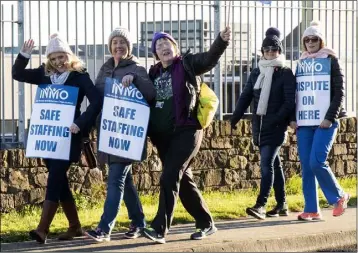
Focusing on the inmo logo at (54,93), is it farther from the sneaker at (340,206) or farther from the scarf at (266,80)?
the sneaker at (340,206)

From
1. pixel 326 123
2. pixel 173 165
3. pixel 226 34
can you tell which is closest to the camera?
pixel 226 34

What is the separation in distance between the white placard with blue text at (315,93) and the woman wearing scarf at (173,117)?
165 cm

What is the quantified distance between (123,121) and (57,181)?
0.78m

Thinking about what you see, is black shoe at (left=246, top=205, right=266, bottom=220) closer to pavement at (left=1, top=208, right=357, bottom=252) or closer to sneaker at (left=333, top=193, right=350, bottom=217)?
pavement at (left=1, top=208, right=357, bottom=252)

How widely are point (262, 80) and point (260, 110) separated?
0.31 meters

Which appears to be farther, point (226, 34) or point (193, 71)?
point (193, 71)

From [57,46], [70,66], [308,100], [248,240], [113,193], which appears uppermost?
[57,46]

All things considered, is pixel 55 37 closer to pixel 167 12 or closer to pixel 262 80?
pixel 262 80

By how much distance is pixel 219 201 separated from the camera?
10.3 metres

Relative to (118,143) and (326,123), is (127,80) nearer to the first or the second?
(118,143)

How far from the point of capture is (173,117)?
7.78m

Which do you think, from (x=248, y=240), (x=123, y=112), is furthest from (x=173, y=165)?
(x=248, y=240)

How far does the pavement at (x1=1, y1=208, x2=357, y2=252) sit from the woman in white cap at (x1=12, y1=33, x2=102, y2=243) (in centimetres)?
19

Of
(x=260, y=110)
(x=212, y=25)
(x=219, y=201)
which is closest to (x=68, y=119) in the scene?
(x=260, y=110)
